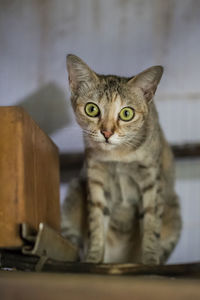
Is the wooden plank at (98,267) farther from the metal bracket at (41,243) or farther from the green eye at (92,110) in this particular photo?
the green eye at (92,110)

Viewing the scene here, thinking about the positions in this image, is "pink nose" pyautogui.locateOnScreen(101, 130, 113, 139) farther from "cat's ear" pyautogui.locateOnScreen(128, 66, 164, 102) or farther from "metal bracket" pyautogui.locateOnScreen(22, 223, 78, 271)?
"metal bracket" pyautogui.locateOnScreen(22, 223, 78, 271)

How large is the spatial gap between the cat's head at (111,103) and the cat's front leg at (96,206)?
15 centimetres

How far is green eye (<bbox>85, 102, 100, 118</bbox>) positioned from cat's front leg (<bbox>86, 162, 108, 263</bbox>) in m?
0.26

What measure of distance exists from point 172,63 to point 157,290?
1557 mm

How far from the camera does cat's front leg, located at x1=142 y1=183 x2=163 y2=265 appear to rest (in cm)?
182

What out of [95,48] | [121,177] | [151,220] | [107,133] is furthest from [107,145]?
[95,48]

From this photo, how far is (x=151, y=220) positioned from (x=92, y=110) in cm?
55

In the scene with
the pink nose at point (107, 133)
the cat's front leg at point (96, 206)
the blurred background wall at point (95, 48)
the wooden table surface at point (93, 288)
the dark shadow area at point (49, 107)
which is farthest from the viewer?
the dark shadow area at point (49, 107)

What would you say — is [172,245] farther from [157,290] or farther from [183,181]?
[157,290]

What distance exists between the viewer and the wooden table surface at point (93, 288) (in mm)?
884

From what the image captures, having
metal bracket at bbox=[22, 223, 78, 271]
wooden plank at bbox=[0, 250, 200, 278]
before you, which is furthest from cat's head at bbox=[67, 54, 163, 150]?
wooden plank at bbox=[0, 250, 200, 278]

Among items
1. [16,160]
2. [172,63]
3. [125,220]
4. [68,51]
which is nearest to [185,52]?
[172,63]

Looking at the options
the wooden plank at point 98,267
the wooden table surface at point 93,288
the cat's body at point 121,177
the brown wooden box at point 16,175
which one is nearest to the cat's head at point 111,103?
the cat's body at point 121,177

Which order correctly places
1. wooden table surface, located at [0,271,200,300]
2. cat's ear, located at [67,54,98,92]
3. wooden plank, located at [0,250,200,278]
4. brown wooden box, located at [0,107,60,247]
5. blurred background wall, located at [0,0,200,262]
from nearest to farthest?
wooden table surface, located at [0,271,200,300] < wooden plank, located at [0,250,200,278] < brown wooden box, located at [0,107,60,247] < cat's ear, located at [67,54,98,92] < blurred background wall, located at [0,0,200,262]
